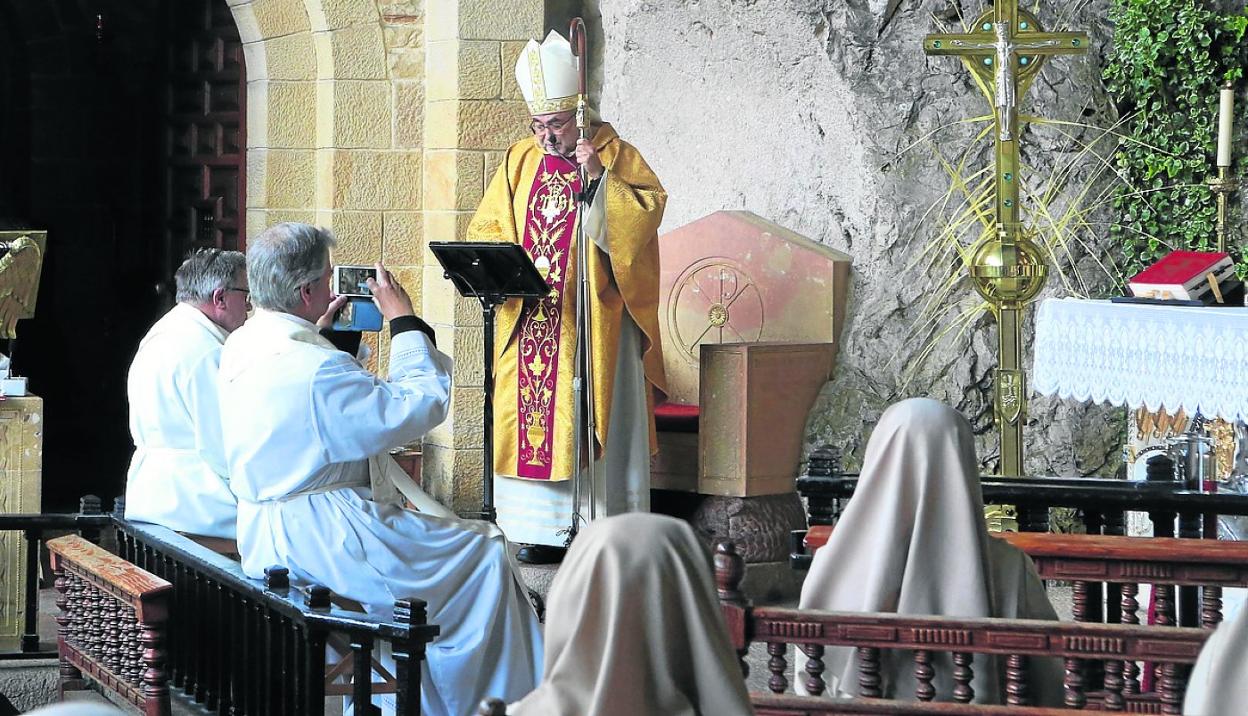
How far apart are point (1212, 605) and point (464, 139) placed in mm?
4598

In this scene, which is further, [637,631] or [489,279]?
[489,279]

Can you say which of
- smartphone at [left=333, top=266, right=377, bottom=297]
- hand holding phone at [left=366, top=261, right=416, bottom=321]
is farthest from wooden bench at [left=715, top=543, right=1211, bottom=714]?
smartphone at [left=333, top=266, right=377, bottom=297]

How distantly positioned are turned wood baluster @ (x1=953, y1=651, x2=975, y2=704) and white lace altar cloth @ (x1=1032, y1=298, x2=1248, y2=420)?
237 centimetres

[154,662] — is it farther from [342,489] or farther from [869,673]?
[869,673]

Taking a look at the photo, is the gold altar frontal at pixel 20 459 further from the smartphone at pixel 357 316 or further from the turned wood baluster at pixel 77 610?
the smartphone at pixel 357 316

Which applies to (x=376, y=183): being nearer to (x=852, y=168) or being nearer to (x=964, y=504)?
(x=852, y=168)

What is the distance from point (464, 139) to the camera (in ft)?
25.2

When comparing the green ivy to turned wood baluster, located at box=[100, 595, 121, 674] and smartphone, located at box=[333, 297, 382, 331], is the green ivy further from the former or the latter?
turned wood baluster, located at box=[100, 595, 121, 674]

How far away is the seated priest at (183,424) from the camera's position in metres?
5.00

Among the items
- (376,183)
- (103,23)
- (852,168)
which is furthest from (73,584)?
(103,23)

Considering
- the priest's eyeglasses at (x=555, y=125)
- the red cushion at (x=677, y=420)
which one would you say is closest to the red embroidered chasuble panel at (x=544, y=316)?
the priest's eyeglasses at (x=555, y=125)

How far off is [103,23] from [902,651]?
7494 millimetres

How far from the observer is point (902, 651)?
3.10m

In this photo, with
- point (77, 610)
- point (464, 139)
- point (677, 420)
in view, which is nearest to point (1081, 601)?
point (77, 610)
